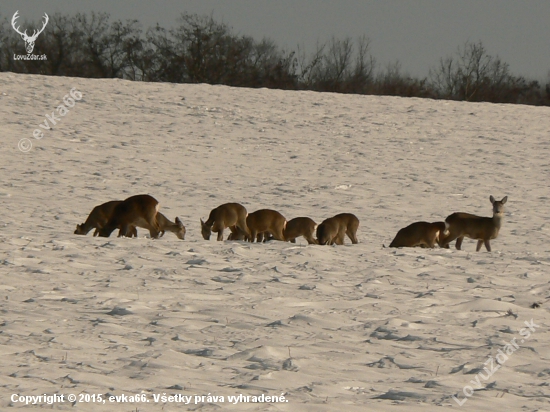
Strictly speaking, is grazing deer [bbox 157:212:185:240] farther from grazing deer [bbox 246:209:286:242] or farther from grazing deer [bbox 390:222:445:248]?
grazing deer [bbox 390:222:445:248]

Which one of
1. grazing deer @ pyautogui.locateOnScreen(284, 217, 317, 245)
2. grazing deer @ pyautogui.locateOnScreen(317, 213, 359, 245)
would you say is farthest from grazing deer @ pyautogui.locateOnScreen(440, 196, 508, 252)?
grazing deer @ pyautogui.locateOnScreen(284, 217, 317, 245)

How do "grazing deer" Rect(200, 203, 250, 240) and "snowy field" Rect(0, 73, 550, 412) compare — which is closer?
"snowy field" Rect(0, 73, 550, 412)

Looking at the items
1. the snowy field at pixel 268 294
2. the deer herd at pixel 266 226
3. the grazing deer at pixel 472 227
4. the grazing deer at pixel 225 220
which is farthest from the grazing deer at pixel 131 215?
the grazing deer at pixel 472 227

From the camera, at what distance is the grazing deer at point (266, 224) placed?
15.0m

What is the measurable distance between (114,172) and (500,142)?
15415 millimetres

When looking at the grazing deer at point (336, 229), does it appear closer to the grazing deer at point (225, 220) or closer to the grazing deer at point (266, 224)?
the grazing deer at point (266, 224)

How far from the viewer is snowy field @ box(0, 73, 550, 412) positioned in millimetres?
6059

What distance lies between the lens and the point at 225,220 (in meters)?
14.9

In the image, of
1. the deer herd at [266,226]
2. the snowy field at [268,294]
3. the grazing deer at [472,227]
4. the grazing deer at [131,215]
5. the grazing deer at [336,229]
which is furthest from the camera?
the grazing deer at [336,229]

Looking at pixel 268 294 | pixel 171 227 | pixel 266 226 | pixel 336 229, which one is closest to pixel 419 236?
pixel 336 229

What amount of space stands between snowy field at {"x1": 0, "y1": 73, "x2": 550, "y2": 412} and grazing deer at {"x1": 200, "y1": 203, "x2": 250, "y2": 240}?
167cm

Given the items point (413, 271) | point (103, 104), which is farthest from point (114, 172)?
point (413, 271)

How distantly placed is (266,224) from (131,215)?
2605mm

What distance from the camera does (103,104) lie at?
1266 inches
